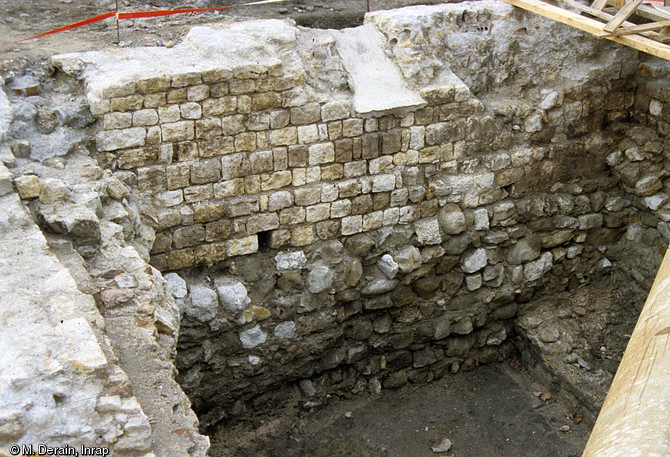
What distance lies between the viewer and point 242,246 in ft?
17.0

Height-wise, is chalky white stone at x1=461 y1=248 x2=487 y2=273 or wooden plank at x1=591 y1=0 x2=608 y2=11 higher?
wooden plank at x1=591 y1=0 x2=608 y2=11

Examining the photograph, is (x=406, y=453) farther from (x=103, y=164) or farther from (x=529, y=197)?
(x=103, y=164)

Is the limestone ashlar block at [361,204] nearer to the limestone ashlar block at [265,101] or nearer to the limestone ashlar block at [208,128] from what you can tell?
the limestone ashlar block at [265,101]

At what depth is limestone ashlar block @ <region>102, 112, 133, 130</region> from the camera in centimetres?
457

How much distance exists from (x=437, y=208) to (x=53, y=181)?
2.97 m

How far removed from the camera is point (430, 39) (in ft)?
17.8

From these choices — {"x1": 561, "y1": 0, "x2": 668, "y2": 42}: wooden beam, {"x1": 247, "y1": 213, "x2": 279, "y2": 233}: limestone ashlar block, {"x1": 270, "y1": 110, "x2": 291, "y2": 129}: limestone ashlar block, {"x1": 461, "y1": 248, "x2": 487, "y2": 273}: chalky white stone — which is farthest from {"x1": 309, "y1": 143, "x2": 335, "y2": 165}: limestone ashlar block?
{"x1": 561, "y1": 0, "x2": 668, "y2": 42}: wooden beam

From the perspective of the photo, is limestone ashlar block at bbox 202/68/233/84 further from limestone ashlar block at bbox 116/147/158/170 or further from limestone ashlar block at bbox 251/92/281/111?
limestone ashlar block at bbox 116/147/158/170

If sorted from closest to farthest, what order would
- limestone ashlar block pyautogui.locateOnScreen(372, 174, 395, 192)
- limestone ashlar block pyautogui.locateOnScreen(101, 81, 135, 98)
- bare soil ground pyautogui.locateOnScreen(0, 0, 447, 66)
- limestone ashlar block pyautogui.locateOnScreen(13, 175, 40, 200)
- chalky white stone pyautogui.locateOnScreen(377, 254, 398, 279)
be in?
limestone ashlar block pyautogui.locateOnScreen(13, 175, 40, 200), limestone ashlar block pyautogui.locateOnScreen(101, 81, 135, 98), limestone ashlar block pyautogui.locateOnScreen(372, 174, 395, 192), bare soil ground pyautogui.locateOnScreen(0, 0, 447, 66), chalky white stone pyautogui.locateOnScreen(377, 254, 398, 279)

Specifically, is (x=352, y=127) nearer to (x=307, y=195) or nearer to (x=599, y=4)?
(x=307, y=195)

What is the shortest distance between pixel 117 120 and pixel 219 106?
67 centimetres

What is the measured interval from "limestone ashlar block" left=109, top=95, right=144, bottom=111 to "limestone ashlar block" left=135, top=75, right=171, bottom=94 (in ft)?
0.18

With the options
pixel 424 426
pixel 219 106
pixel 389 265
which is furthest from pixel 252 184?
pixel 424 426

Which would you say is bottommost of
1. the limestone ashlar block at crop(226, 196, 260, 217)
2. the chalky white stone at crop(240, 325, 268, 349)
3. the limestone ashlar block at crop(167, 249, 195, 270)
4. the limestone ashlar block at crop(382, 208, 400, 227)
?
the chalky white stone at crop(240, 325, 268, 349)
